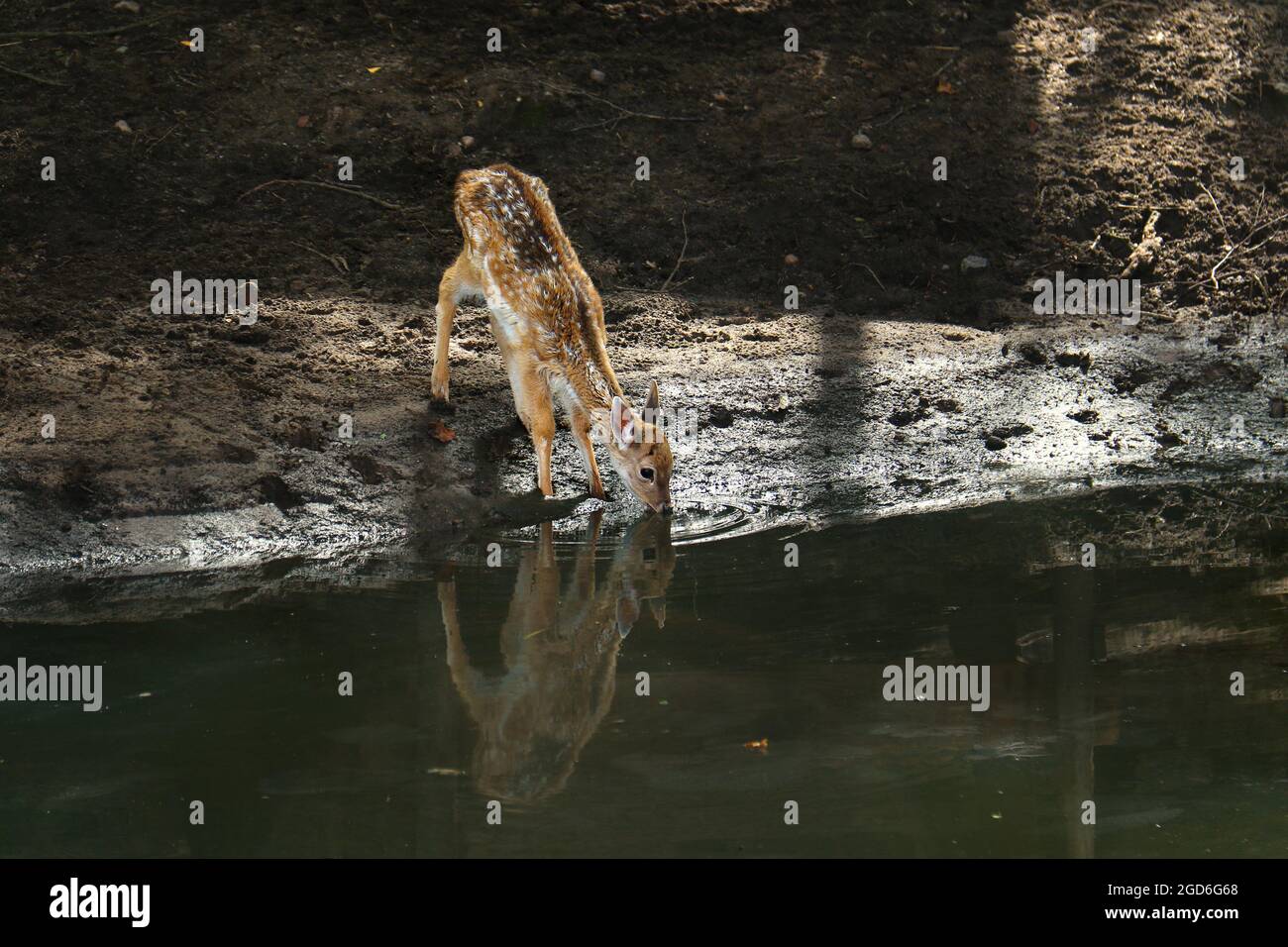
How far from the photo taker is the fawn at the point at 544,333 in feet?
28.1

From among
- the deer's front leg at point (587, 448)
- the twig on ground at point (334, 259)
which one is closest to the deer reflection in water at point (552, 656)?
the deer's front leg at point (587, 448)

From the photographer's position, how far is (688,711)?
5.91 m

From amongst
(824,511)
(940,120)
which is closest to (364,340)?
(824,511)

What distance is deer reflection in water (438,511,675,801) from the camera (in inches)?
216

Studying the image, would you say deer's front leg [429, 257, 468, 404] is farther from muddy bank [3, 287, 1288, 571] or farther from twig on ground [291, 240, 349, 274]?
twig on ground [291, 240, 349, 274]

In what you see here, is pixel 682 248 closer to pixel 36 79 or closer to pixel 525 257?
pixel 525 257

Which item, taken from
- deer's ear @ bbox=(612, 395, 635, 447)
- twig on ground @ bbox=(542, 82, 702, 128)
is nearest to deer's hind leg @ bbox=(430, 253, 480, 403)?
deer's ear @ bbox=(612, 395, 635, 447)

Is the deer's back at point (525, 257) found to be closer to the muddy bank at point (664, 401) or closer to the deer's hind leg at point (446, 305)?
the deer's hind leg at point (446, 305)

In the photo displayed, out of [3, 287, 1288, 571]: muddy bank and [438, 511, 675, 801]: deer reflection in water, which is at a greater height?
[3, 287, 1288, 571]: muddy bank

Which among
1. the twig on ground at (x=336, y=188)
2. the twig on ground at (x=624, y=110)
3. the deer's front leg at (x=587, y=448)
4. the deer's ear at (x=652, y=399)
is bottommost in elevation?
the deer's front leg at (x=587, y=448)

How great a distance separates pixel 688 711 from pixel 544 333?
346cm

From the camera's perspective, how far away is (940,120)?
1235cm

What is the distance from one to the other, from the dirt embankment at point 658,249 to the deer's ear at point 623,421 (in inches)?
21.2

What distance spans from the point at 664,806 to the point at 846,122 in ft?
27.4
